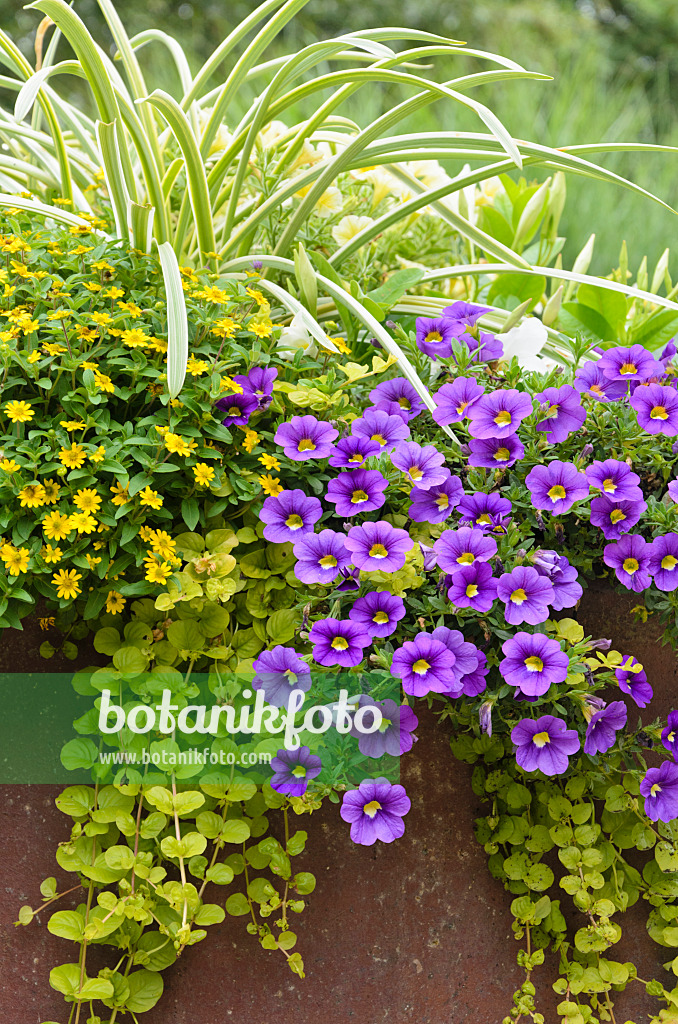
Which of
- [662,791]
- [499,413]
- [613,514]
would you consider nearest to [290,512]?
[499,413]

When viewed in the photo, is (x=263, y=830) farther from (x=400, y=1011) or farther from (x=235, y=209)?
(x=235, y=209)

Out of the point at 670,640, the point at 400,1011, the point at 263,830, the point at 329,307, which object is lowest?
the point at 400,1011

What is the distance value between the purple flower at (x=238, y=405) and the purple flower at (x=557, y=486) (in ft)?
1.25

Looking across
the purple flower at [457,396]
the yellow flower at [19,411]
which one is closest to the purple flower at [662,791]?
the purple flower at [457,396]

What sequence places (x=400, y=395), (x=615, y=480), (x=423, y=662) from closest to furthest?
(x=423, y=662) → (x=615, y=480) → (x=400, y=395)

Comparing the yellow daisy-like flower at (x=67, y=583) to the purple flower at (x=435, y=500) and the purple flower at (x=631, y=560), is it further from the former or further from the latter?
the purple flower at (x=631, y=560)

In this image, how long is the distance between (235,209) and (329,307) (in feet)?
0.76

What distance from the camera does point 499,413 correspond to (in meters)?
0.96

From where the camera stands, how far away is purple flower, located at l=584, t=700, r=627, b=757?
88cm

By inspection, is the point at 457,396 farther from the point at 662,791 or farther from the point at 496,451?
the point at 662,791

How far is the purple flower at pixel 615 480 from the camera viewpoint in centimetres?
93

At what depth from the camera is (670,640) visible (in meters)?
1.01

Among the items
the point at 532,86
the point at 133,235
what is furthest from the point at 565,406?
the point at 532,86

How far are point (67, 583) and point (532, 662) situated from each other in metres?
0.55
